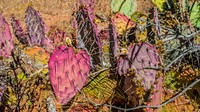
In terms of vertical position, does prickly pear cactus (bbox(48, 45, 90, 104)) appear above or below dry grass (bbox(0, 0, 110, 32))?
below

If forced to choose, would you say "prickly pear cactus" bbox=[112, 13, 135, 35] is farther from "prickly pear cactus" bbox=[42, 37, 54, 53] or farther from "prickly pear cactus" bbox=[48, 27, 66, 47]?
"prickly pear cactus" bbox=[42, 37, 54, 53]

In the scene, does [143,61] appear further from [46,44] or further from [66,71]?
[46,44]

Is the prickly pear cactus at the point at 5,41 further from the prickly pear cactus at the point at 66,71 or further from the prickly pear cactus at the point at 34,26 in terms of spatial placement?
the prickly pear cactus at the point at 66,71

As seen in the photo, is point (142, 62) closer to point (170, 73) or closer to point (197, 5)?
point (170, 73)

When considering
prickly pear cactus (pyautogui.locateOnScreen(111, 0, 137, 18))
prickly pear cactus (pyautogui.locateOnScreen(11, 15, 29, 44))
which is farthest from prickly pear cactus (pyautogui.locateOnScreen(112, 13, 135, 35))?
prickly pear cactus (pyautogui.locateOnScreen(11, 15, 29, 44))

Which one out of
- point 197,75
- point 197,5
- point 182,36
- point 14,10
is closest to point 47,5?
point 14,10

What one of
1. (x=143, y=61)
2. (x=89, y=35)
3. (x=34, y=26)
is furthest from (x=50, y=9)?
(x=143, y=61)
